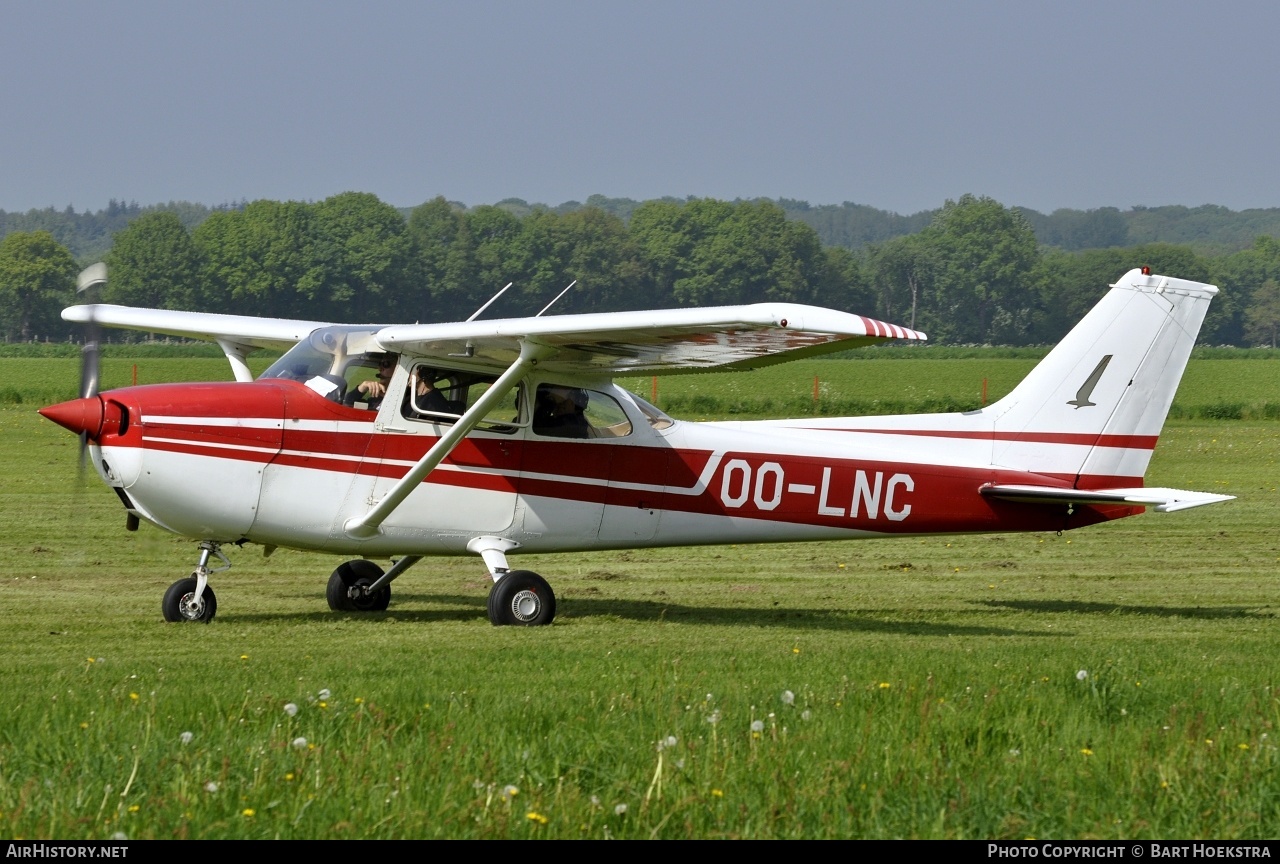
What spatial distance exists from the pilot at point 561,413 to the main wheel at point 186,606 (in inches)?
108

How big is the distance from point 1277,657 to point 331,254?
77.6 metres

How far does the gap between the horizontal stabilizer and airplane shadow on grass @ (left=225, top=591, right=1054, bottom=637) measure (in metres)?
1.35

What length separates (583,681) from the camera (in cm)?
741

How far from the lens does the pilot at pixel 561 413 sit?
11508mm

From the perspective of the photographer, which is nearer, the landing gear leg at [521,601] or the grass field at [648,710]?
the grass field at [648,710]

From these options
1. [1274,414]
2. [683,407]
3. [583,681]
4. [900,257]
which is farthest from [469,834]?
[900,257]

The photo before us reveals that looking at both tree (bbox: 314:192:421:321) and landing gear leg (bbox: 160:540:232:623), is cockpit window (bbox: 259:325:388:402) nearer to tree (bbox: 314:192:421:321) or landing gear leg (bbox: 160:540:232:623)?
landing gear leg (bbox: 160:540:232:623)

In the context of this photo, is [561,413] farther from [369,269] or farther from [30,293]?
[30,293]

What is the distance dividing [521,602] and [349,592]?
5.90 ft

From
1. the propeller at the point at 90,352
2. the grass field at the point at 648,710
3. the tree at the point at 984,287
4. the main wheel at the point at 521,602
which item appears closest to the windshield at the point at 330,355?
the propeller at the point at 90,352

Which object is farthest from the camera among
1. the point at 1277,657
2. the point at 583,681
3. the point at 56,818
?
the point at 1277,657

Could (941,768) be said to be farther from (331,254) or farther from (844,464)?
(331,254)

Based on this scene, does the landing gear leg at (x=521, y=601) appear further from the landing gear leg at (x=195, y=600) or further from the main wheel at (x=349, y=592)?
the landing gear leg at (x=195, y=600)

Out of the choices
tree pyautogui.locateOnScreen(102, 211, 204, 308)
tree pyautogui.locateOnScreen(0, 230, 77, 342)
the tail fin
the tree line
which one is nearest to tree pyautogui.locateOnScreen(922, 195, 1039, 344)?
the tree line
